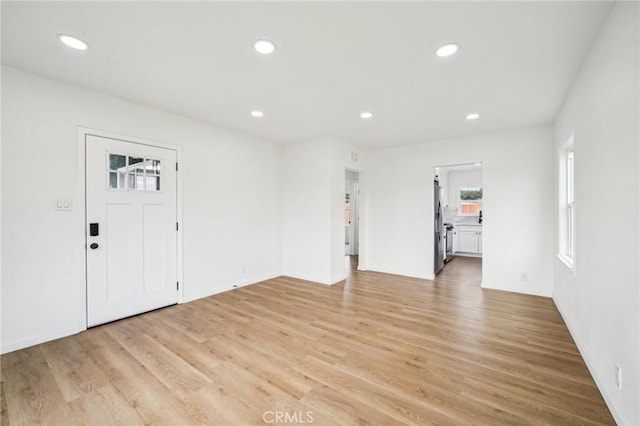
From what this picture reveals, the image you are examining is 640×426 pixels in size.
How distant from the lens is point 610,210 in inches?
67.9

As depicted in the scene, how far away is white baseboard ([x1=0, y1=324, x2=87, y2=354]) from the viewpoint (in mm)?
2434

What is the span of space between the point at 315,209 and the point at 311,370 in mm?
3020


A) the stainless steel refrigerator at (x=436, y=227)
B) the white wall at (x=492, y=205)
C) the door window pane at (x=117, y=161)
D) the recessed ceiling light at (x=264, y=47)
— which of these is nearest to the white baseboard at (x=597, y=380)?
the white wall at (x=492, y=205)

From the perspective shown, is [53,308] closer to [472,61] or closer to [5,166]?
[5,166]

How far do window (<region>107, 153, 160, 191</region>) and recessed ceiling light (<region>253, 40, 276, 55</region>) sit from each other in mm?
2206

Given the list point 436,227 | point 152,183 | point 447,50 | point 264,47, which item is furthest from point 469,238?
point 152,183

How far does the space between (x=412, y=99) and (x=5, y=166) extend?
4094 millimetres

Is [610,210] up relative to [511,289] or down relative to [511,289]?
up

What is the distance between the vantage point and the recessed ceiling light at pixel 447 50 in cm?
208

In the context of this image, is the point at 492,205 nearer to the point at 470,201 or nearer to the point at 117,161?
the point at 470,201

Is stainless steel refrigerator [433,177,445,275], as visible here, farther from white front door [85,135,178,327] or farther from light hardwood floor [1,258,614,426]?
white front door [85,135,178,327]

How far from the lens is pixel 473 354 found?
7.95 ft

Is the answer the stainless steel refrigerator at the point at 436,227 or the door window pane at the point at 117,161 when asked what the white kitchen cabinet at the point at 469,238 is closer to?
the stainless steel refrigerator at the point at 436,227

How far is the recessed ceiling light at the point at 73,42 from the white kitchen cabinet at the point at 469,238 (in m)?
8.72
